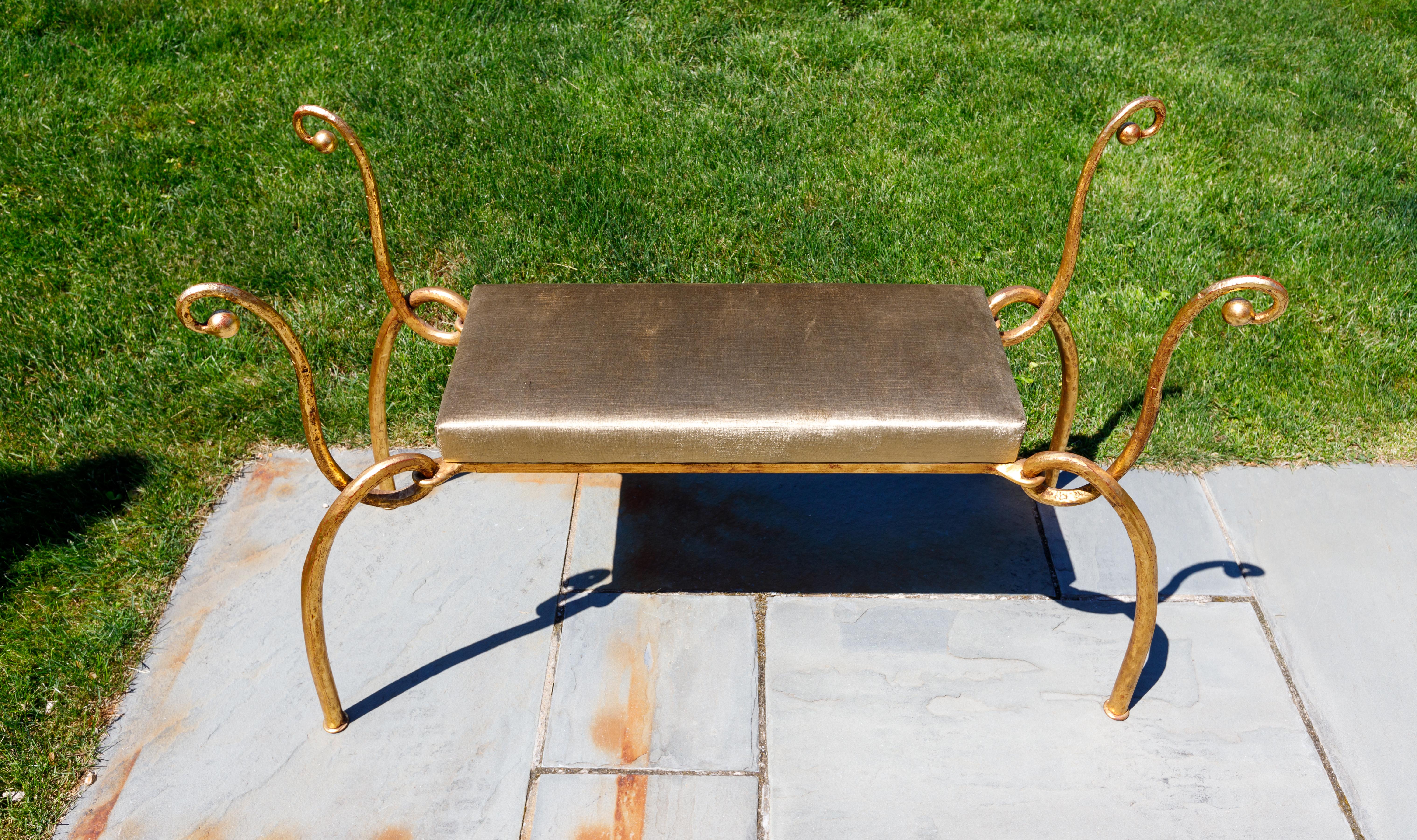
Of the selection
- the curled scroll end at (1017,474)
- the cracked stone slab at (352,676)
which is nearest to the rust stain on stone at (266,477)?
the cracked stone slab at (352,676)

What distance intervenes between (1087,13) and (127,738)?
5119mm

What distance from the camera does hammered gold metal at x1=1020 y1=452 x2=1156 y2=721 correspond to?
6.72ft

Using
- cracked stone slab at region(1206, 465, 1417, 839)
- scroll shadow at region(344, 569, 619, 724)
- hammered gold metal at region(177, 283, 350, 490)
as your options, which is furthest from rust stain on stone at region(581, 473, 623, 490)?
cracked stone slab at region(1206, 465, 1417, 839)

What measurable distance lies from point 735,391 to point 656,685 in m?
0.74

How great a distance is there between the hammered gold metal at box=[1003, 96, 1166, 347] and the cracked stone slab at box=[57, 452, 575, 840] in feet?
4.28

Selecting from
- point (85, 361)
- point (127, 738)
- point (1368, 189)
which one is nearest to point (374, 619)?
point (127, 738)

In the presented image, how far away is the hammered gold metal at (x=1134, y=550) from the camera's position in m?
2.05

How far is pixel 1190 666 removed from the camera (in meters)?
2.42

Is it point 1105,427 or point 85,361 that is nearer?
point 1105,427

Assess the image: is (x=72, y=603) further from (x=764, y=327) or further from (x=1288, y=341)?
(x=1288, y=341)

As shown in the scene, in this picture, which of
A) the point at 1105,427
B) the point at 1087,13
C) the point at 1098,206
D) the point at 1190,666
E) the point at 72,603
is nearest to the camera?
the point at 1190,666

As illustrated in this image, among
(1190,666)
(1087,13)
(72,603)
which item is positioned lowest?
(72,603)

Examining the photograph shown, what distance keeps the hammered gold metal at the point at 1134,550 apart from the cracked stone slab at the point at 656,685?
0.79 meters

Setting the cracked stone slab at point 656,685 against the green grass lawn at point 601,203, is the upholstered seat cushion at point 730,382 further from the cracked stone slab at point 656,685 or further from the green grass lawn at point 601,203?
the green grass lawn at point 601,203
